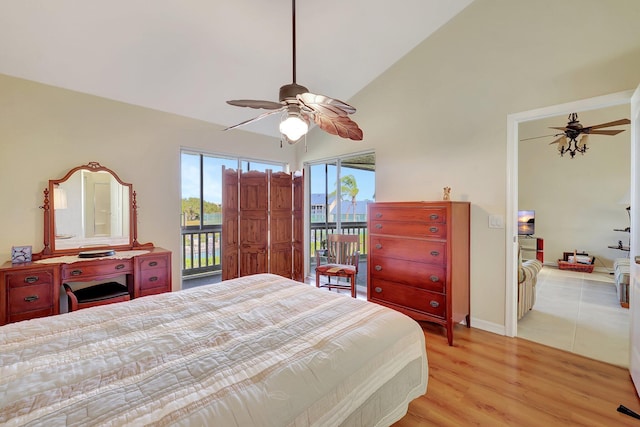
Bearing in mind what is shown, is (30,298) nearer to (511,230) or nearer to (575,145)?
(511,230)

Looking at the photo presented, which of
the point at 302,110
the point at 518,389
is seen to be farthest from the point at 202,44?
the point at 518,389

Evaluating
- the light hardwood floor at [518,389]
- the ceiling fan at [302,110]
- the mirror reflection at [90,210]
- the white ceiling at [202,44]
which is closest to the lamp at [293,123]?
the ceiling fan at [302,110]

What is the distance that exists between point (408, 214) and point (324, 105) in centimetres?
164

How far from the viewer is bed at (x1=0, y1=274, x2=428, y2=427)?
33.0 inches

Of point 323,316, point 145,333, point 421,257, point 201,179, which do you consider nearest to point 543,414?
point 421,257

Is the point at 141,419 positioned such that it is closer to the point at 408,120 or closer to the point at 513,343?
the point at 513,343

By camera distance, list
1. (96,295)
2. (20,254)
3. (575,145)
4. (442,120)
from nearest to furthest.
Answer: (20,254) → (96,295) → (442,120) → (575,145)

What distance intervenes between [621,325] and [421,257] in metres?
2.28

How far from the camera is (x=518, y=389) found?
76.4 inches

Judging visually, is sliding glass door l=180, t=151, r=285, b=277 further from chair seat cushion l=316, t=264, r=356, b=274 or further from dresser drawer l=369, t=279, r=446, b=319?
dresser drawer l=369, t=279, r=446, b=319

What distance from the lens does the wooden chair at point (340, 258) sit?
362cm

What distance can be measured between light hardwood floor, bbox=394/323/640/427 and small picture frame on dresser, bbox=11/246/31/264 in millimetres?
3464

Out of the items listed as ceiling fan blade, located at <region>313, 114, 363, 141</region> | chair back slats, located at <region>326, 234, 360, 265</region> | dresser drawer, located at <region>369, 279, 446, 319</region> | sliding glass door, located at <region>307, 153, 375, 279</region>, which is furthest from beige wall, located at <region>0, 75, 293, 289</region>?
dresser drawer, located at <region>369, 279, 446, 319</region>

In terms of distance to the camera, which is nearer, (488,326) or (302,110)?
(302,110)
